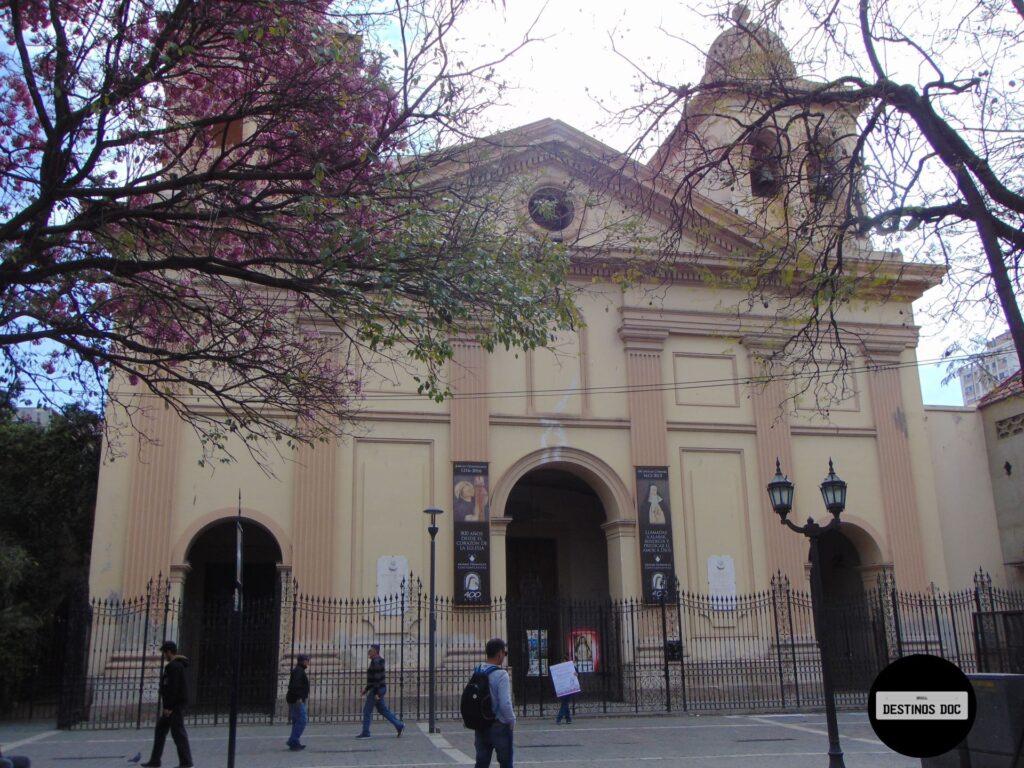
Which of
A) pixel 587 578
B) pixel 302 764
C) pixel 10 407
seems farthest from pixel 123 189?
pixel 587 578

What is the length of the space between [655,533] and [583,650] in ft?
10.4

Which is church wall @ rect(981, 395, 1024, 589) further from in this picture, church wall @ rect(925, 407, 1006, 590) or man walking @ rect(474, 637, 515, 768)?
man walking @ rect(474, 637, 515, 768)

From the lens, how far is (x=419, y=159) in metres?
9.87

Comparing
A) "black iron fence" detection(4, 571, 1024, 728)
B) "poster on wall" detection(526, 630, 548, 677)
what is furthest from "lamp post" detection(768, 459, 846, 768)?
"poster on wall" detection(526, 630, 548, 677)

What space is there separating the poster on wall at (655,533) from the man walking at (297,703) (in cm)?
859

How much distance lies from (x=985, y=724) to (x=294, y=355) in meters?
8.23

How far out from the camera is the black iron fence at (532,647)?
1762cm

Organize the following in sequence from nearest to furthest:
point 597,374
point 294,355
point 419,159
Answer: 1. point 419,159
2. point 294,355
3. point 597,374

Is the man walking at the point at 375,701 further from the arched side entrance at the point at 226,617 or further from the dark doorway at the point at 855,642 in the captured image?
the dark doorway at the point at 855,642

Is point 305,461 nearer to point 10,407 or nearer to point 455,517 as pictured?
point 455,517

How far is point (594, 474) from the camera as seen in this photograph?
837 inches

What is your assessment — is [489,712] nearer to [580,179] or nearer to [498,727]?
[498,727]

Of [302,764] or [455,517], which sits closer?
[302,764]

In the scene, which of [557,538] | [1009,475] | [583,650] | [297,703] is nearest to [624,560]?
[583,650]
